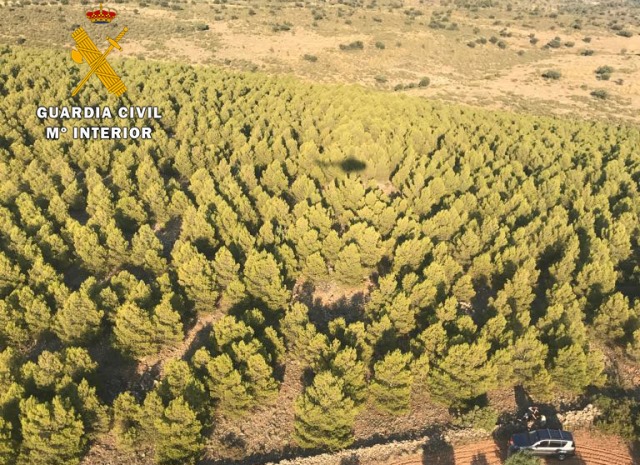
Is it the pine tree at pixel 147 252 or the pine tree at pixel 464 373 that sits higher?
the pine tree at pixel 147 252

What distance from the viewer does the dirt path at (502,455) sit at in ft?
85.7

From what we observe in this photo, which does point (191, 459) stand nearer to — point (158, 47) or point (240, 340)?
point (240, 340)

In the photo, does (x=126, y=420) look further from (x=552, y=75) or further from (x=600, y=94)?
(x=552, y=75)

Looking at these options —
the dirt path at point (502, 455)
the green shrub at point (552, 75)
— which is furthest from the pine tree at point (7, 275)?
the green shrub at point (552, 75)

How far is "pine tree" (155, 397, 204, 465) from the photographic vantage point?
2428 centimetres

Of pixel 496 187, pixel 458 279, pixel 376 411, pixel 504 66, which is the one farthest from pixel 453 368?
pixel 504 66

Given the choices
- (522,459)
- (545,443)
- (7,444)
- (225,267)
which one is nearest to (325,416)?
(522,459)

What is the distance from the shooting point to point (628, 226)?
4212cm

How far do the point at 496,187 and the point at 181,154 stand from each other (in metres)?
36.8

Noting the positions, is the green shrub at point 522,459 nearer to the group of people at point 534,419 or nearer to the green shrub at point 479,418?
the green shrub at point 479,418

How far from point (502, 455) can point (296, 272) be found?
2036 centimetres

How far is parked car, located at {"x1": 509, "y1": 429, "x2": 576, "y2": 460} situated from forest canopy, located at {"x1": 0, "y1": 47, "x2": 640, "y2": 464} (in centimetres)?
339

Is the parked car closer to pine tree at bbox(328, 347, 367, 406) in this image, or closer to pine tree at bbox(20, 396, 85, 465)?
pine tree at bbox(328, 347, 367, 406)

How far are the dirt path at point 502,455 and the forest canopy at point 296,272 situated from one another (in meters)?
2.85
